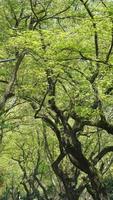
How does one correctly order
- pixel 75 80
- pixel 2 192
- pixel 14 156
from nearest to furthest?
pixel 75 80, pixel 14 156, pixel 2 192

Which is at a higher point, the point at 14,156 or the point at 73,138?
the point at 14,156

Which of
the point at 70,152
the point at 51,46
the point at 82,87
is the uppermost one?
the point at 51,46

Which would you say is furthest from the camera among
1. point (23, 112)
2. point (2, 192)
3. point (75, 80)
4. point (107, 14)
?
point (2, 192)

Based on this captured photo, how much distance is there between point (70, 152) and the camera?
1775 centimetres

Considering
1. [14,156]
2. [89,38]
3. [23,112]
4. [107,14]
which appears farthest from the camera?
[14,156]

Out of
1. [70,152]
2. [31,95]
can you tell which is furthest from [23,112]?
Result: [70,152]

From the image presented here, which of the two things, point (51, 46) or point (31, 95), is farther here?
point (31, 95)

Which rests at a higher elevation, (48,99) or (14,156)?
(14,156)

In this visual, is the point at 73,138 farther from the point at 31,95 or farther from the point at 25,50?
the point at 25,50

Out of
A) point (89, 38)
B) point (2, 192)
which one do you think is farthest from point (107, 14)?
point (2, 192)

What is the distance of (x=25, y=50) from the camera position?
14484mm

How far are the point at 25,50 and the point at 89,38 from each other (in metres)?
2.19

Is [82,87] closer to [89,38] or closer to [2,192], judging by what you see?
[89,38]

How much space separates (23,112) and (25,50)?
1173 cm
